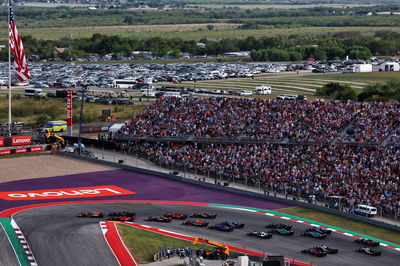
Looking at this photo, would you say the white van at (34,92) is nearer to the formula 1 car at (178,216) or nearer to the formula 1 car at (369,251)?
the formula 1 car at (178,216)

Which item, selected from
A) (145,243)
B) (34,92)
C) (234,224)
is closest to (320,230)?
(234,224)

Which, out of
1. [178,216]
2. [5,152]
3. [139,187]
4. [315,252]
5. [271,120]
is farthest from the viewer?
[5,152]

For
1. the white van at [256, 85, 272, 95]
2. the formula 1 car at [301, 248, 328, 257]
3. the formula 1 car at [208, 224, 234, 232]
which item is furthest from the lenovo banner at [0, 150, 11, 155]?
the white van at [256, 85, 272, 95]

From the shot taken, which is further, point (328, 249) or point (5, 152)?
point (5, 152)

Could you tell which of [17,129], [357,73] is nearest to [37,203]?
[17,129]

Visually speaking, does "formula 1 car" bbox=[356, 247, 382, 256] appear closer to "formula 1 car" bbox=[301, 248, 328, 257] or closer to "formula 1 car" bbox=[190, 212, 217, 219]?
"formula 1 car" bbox=[301, 248, 328, 257]

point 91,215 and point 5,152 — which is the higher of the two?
point 91,215

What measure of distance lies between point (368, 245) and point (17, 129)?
4945 cm

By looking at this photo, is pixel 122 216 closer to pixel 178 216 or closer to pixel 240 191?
pixel 178 216

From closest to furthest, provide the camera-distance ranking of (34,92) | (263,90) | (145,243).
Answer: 1. (145,243)
2. (263,90)
3. (34,92)

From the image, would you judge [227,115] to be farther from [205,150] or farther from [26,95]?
[26,95]

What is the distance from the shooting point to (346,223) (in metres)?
54.4

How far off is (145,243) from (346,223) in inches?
632

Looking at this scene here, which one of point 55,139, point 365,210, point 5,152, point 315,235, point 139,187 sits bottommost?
point 139,187
